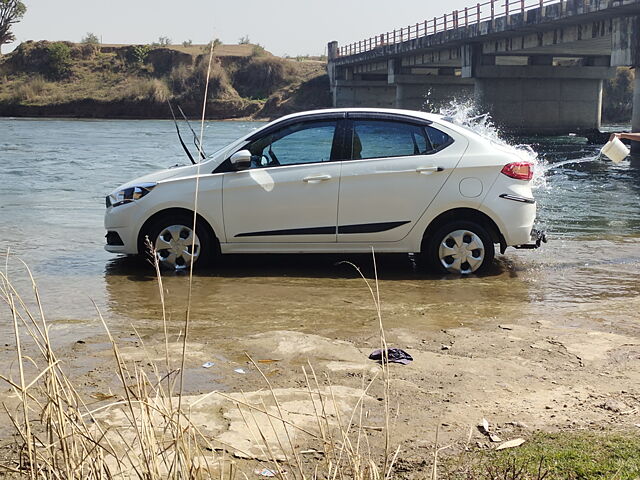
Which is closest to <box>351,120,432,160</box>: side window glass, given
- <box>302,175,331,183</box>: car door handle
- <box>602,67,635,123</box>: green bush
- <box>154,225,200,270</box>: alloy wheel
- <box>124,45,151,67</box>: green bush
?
<box>302,175,331,183</box>: car door handle

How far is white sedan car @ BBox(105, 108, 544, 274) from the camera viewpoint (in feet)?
27.8

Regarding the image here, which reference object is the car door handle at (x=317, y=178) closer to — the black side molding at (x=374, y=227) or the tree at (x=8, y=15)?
the black side molding at (x=374, y=227)

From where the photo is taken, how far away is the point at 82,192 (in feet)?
58.2

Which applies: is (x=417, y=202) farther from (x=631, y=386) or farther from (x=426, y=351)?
(x=631, y=386)

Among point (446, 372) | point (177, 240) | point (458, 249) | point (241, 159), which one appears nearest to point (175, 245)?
point (177, 240)

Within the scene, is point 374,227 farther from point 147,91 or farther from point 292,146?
point 147,91

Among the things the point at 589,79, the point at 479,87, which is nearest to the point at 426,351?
the point at 479,87

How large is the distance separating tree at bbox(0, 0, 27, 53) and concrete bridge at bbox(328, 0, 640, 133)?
52263 mm

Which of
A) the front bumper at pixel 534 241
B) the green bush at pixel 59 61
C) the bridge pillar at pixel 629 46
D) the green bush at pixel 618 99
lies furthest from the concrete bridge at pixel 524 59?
the green bush at pixel 59 61

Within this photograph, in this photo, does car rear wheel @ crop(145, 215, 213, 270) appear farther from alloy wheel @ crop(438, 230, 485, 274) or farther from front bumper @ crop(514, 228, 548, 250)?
front bumper @ crop(514, 228, 548, 250)

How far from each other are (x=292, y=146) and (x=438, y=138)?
4.76 feet

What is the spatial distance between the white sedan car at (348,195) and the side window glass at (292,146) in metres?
0.01

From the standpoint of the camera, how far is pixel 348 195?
335 inches

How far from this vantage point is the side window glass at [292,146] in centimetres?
869
